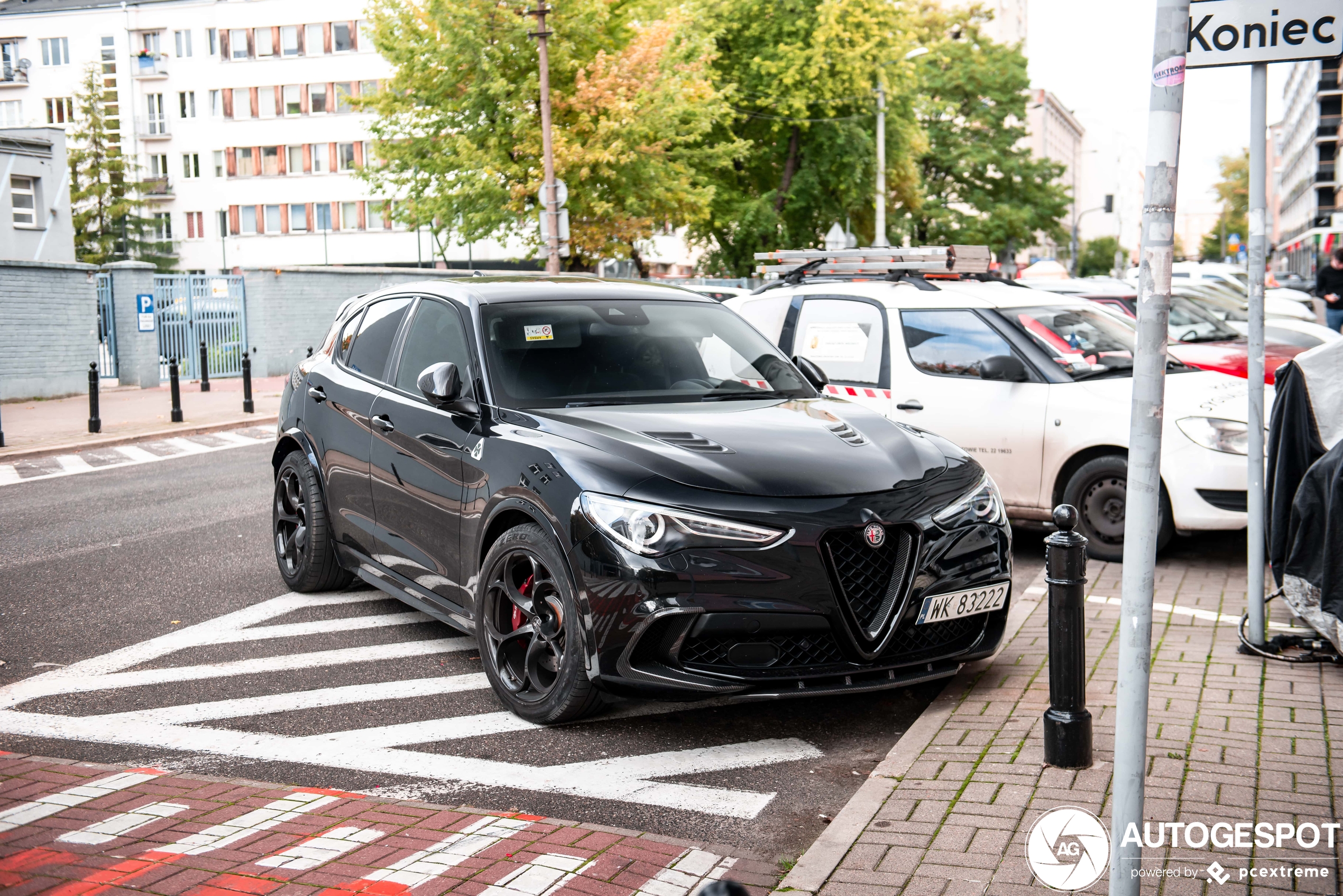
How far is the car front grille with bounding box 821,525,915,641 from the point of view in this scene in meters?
4.66

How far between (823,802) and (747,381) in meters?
2.35

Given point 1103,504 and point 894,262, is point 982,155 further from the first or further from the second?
point 1103,504

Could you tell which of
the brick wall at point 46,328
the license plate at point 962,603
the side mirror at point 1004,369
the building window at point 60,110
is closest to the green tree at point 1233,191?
the building window at point 60,110

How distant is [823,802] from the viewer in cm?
434

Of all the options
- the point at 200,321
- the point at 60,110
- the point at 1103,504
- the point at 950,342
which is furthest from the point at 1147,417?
the point at 60,110

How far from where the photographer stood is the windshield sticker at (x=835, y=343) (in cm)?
903

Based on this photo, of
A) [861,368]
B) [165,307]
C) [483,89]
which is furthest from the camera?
[483,89]

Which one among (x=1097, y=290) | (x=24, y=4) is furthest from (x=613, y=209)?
(x=24, y=4)

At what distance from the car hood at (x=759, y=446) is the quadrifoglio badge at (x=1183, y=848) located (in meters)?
1.45

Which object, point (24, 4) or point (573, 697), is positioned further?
point (24, 4)

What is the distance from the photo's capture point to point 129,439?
54.0 ft

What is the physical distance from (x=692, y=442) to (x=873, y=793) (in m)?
1.50

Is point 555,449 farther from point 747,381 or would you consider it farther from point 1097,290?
point 1097,290

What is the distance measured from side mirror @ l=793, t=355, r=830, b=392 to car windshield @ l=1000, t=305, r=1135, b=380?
7.61 feet
